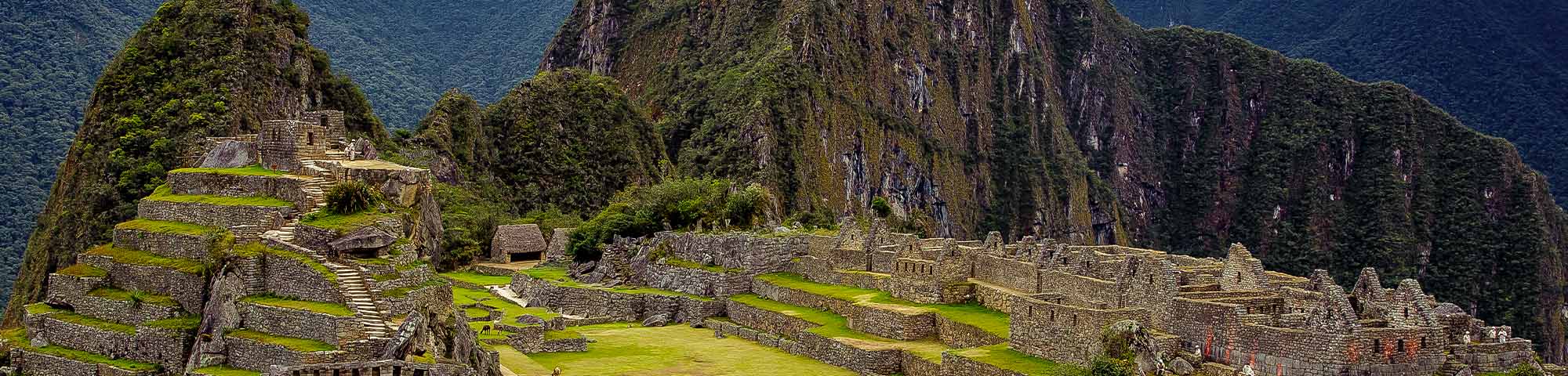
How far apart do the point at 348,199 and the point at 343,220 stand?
100 centimetres

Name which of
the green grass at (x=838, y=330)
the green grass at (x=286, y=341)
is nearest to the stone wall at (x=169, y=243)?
the green grass at (x=286, y=341)

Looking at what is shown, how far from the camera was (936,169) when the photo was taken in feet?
580

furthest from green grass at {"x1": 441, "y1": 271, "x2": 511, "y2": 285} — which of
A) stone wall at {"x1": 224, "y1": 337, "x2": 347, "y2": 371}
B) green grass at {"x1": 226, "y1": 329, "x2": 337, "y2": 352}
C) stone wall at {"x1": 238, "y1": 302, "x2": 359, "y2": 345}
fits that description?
stone wall at {"x1": 224, "y1": 337, "x2": 347, "y2": 371}

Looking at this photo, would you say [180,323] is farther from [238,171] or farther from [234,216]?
[238,171]

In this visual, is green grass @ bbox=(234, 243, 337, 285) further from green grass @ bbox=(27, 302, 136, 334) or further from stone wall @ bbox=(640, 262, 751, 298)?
stone wall @ bbox=(640, 262, 751, 298)

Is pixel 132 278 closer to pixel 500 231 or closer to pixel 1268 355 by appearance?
pixel 1268 355

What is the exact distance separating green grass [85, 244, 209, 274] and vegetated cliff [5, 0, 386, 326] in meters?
22.8

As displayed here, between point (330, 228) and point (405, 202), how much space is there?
4.66 meters

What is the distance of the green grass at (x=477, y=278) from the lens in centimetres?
5616

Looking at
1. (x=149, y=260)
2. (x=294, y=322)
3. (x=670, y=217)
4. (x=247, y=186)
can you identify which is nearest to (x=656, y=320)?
(x=670, y=217)

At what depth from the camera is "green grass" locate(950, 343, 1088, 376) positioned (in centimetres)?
3128

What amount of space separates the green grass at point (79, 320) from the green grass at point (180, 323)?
1.95 feet

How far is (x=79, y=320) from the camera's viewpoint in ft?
110

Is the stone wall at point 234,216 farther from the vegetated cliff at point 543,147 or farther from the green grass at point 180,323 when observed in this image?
the vegetated cliff at point 543,147
